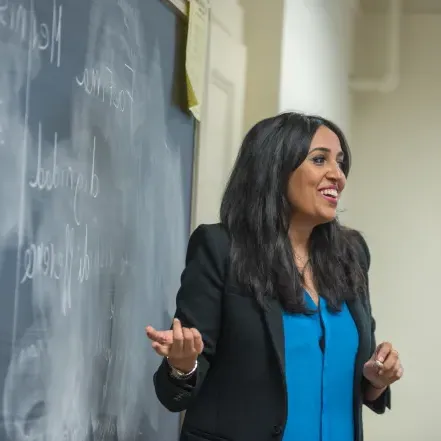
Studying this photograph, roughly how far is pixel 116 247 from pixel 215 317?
8.0 inches

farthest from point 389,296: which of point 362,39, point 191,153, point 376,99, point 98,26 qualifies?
point 98,26

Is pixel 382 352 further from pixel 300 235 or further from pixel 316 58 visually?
pixel 316 58

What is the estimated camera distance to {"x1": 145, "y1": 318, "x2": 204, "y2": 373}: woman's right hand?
36.9 inches

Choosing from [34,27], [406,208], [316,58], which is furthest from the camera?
[406,208]

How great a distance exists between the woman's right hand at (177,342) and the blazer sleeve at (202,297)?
9 cm

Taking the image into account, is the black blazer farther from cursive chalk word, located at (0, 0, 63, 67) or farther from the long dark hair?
cursive chalk word, located at (0, 0, 63, 67)

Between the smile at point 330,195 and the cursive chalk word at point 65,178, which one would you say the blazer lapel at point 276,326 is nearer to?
the smile at point 330,195

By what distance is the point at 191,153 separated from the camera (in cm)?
155

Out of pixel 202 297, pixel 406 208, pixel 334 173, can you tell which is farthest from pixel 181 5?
pixel 406 208

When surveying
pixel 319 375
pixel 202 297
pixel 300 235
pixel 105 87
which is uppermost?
pixel 105 87

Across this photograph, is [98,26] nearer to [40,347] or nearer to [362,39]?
[40,347]

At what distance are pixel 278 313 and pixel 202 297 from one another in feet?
0.39

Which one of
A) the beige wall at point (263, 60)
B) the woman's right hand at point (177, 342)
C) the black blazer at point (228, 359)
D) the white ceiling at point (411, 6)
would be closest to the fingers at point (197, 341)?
the woman's right hand at point (177, 342)

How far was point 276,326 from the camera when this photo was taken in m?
1.10
